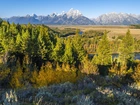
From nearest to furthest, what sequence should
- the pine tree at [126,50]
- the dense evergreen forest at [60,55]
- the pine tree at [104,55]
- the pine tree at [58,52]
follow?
the dense evergreen forest at [60,55] → the pine tree at [104,55] → the pine tree at [58,52] → the pine tree at [126,50]

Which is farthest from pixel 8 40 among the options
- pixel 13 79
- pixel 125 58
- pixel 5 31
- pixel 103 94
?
pixel 103 94

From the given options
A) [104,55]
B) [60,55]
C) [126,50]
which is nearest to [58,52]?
[60,55]

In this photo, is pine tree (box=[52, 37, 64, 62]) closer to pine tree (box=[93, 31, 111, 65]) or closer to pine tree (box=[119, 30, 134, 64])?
pine tree (box=[93, 31, 111, 65])

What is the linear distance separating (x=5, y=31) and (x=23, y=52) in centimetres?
1111

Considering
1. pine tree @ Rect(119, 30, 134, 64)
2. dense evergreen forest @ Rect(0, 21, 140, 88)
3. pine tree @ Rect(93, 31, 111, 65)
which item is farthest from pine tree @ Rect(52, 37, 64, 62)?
pine tree @ Rect(119, 30, 134, 64)

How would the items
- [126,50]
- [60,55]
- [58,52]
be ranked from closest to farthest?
[58,52]
[60,55]
[126,50]

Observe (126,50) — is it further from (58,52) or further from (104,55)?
(58,52)

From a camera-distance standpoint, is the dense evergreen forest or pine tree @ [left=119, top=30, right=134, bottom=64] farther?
pine tree @ [left=119, top=30, right=134, bottom=64]

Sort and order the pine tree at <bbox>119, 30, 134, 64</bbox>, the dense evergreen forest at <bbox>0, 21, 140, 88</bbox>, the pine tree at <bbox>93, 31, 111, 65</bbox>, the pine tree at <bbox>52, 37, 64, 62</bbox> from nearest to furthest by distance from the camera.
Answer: the dense evergreen forest at <bbox>0, 21, 140, 88</bbox>
the pine tree at <bbox>93, 31, 111, 65</bbox>
the pine tree at <bbox>52, 37, 64, 62</bbox>
the pine tree at <bbox>119, 30, 134, 64</bbox>

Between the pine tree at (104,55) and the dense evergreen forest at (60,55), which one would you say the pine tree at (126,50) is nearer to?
the dense evergreen forest at (60,55)

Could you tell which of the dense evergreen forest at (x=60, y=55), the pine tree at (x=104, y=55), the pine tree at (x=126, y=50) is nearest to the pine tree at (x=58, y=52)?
the dense evergreen forest at (x=60, y=55)

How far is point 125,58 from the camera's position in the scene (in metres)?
74.1

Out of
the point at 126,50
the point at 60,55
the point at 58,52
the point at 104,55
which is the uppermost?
the point at 58,52

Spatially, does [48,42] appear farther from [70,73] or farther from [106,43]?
[70,73]
